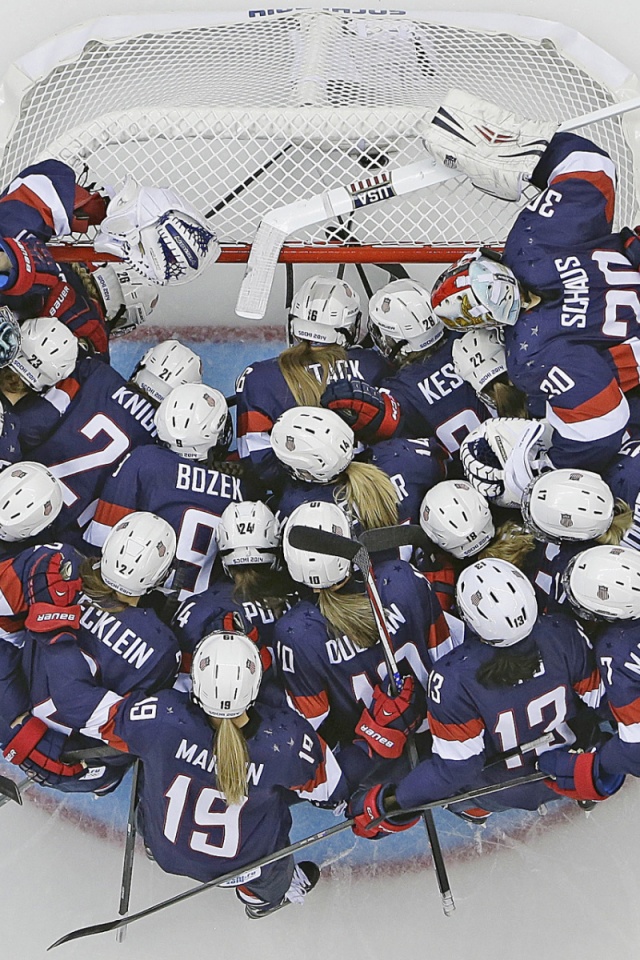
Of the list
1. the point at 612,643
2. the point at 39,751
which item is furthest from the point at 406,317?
the point at 39,751

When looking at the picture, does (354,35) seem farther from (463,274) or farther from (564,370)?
(564,370)

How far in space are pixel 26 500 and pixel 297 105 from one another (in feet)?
5.15

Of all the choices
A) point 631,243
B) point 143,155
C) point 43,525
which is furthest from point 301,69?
point 43,525

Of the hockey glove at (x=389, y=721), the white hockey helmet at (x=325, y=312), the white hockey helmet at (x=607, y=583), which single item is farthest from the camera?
the white hockey helmet at (x=325, y=312)

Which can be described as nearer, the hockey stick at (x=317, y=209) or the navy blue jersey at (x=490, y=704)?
the navy blue jersey at (x=490, y=704)

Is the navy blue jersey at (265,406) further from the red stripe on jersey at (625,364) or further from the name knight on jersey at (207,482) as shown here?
the red stripe on jersey at (625,364)

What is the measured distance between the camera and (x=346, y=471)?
9.58 feet

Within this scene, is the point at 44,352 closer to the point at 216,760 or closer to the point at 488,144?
the point at 216,760

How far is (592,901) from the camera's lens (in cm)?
319

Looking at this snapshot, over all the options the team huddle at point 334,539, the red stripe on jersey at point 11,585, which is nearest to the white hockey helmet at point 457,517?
the team huddle at point 334,539

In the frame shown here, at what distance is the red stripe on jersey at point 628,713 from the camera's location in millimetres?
2475

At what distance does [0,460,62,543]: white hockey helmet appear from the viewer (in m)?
2.78

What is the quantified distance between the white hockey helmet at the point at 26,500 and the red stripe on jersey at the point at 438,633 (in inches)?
46.7

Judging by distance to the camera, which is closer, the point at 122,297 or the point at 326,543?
the point at 326,543
